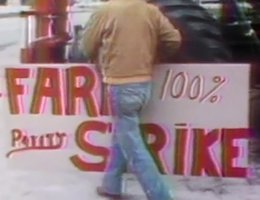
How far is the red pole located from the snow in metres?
0.89

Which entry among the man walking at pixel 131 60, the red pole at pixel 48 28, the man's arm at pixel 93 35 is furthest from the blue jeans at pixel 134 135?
the red pole at pixel 48 28

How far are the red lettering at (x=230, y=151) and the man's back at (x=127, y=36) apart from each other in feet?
2.97

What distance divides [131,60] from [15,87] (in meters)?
1.19

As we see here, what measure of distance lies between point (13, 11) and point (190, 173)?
334 cm

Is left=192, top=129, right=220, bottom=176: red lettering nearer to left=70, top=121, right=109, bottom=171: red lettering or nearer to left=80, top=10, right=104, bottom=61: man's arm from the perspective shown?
left=70, top=121, right=109, bottom=171: red lettering

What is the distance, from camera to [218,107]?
19.9 ft

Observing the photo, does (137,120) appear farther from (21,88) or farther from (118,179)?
(21,88)

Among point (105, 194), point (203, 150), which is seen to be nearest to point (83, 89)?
point (105, 194)

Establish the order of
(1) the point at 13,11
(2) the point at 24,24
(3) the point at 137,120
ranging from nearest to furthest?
(3) the point at 137,120
(2) the point at 24,24
(1) the point at 13,11

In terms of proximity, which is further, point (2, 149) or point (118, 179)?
point (2, 149)

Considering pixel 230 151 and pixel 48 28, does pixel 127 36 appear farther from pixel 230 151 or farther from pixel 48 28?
pixel 48 28

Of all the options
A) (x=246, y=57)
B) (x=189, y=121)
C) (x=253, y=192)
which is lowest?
(x=253, y=192)

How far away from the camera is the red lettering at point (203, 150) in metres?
6.11

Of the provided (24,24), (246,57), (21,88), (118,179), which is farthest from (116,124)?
(24,24)
